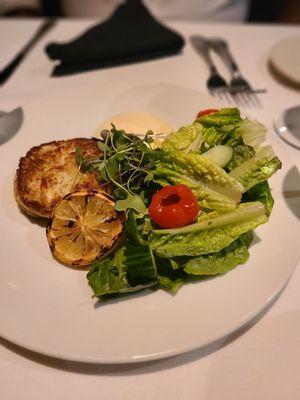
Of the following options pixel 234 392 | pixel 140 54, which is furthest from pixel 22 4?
pixel 234 392

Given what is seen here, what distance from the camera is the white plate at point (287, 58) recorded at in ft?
8.81

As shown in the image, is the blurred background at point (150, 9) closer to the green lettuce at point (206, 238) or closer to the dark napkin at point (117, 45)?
the dark napkin at point (117, 45)

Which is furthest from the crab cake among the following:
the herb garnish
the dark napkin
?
the dark napkin

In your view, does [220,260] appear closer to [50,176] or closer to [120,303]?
[120,303]

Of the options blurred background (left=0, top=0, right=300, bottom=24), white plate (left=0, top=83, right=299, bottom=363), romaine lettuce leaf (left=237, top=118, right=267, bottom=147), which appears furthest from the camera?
blurred background (left=0, top=0, right=300, bottom=24)

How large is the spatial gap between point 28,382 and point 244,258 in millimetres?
918

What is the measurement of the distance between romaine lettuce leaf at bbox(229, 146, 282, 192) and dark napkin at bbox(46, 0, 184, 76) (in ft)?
5.00

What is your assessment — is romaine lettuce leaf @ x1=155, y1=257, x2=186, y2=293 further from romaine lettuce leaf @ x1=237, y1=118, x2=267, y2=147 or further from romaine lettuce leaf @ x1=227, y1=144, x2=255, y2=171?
romaine lettuce leaf @ x1=237, y1=118, x2=267, y2=147

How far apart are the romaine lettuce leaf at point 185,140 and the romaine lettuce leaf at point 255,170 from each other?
277 millimetres

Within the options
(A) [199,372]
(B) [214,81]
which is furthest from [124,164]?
(B) [214,81]

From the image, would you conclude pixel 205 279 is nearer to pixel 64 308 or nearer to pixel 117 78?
pixel 64 308

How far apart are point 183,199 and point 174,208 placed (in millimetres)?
66

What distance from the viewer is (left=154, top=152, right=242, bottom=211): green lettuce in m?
1.69

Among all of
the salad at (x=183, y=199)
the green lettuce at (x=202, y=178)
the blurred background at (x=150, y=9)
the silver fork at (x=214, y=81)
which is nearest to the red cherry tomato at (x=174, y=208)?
the salad at (x=183, y=199)
